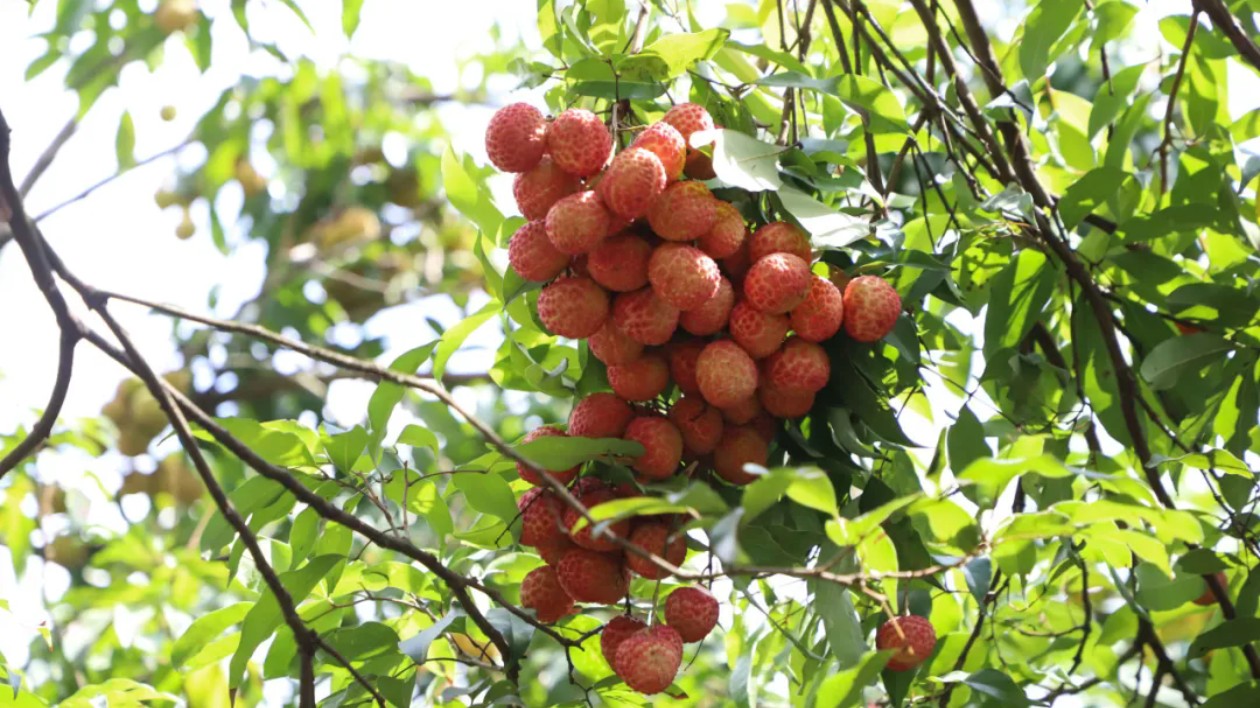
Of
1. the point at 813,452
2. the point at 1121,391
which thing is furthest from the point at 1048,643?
the point at 813,452

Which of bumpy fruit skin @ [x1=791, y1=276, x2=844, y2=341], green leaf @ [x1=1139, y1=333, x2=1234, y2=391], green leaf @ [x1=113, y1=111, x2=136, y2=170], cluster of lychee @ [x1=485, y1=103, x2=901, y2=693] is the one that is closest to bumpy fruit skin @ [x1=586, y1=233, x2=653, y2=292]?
cluster of lychee @ [x1=485, y1=103, x2=901, y2=693]

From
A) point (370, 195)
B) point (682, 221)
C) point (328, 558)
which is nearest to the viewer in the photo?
point (682, 221)

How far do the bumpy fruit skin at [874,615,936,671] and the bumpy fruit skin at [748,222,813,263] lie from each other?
0.24 metres

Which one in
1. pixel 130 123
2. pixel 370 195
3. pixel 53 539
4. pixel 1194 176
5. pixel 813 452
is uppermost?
pixel 370 195

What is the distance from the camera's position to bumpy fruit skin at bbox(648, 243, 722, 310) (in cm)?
77

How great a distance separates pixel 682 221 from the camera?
793 mm

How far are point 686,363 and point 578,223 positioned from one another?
0.12m

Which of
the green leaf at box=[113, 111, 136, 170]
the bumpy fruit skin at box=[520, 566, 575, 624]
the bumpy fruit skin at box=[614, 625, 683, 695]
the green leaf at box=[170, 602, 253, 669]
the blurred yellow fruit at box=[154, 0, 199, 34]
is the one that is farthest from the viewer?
the blurred yellow fruit at box=[154, 0, 199, 34]

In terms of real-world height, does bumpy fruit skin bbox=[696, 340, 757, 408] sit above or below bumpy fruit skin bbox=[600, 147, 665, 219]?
below

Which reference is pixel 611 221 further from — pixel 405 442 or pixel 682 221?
pixel 405 442

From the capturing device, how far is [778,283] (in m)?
0.78

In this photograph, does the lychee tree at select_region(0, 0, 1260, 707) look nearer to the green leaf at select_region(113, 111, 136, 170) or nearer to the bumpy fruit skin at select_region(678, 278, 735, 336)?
the bumpy fruit skin at select_region(678, 278, 735, 336)

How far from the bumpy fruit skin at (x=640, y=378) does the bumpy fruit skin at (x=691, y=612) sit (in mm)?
130

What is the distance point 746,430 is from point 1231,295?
1.47 feet
